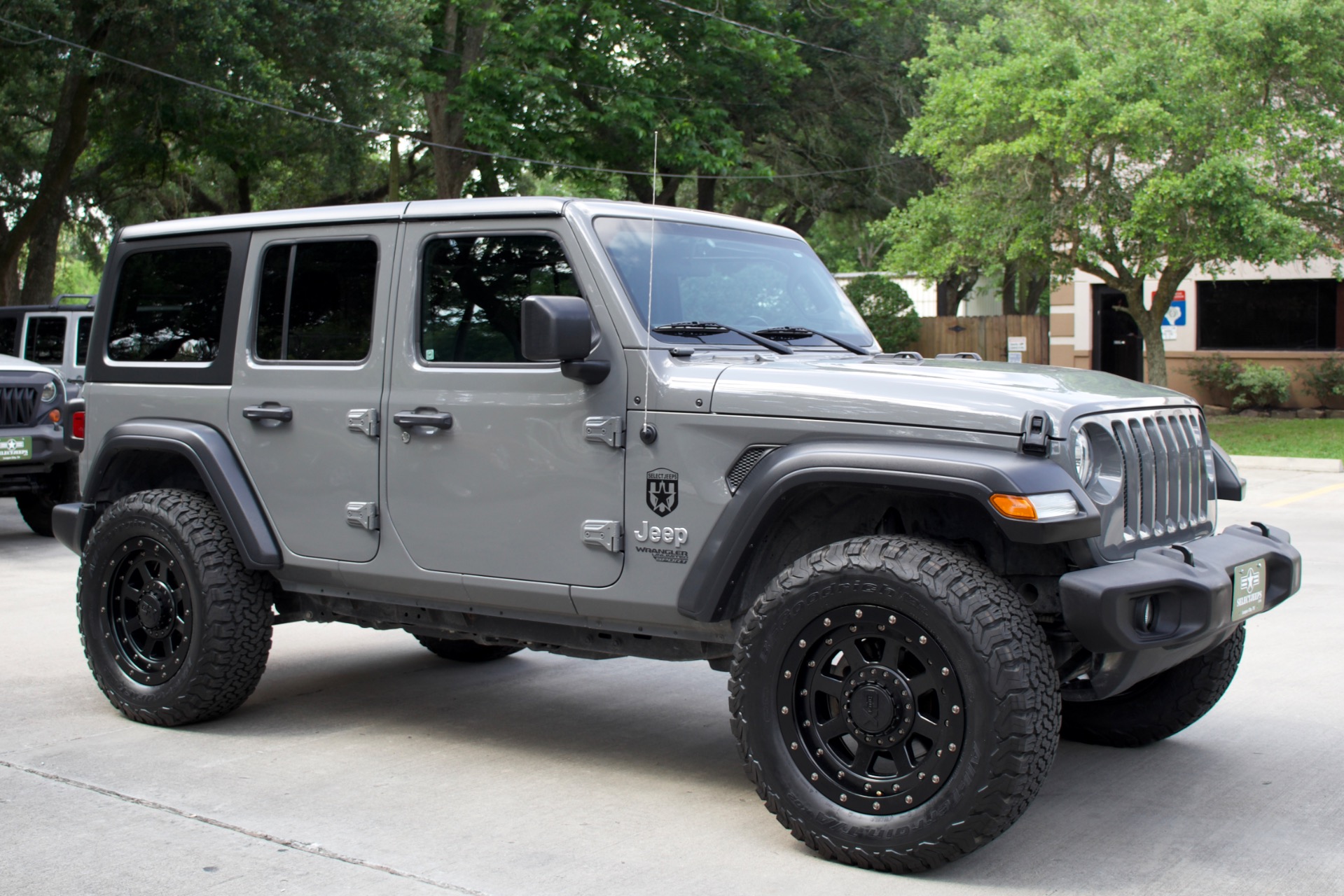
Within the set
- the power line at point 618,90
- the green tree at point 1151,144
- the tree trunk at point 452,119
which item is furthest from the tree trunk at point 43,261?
the green tree at point 1151,144

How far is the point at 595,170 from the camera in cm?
2617

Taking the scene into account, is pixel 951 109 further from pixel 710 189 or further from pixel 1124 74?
pixel 710 189

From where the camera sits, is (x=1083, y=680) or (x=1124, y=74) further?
(x=1124, y=74)

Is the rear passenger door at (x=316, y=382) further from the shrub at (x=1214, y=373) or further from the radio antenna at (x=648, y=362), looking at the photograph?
the shrub at (x=1214, y=373)

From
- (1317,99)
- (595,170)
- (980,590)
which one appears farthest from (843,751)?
(595,170)

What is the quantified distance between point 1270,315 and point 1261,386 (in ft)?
6.95

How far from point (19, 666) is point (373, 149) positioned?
22.3 meters

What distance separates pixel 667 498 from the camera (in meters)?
4.38

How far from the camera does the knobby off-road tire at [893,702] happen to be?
371 centimetres

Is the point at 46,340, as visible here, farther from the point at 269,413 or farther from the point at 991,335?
the point at 991,335

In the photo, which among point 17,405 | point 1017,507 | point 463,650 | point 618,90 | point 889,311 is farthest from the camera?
point 889,311

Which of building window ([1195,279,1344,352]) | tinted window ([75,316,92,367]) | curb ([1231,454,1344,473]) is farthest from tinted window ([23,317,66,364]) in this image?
building window ([1195,279,1344,352])

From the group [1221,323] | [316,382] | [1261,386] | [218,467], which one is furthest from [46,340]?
[1221,323]

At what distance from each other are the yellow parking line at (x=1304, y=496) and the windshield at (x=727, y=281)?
9.23 metres
